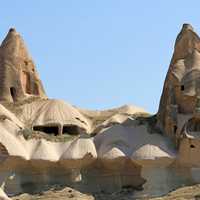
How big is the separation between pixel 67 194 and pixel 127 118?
1002cm

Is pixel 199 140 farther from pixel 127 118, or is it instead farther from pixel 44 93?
pixel 44 93

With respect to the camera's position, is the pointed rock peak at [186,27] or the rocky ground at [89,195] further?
the pointed rock peak at [186,27]

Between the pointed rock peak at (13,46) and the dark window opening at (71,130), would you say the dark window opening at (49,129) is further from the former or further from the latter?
Result: the pointed rock peak at (13,46)

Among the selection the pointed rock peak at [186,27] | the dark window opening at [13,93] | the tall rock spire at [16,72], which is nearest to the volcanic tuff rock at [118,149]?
the pointed rock peak at [186,27]

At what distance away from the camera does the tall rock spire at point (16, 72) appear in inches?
2477

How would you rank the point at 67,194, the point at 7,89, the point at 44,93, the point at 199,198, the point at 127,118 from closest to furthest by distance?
the point at 199,198 → the point at 67,194 → the point at 127,118 → the point at 7,89 → the point at 44,93

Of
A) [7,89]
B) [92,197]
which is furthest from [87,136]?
[7,89]

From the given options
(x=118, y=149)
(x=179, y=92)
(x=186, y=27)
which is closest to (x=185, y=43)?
(x=186, y=27)

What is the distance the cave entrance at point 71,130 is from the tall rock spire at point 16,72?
5.84 m

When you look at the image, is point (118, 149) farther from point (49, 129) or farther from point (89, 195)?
point (49, 129)

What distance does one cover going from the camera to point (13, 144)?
51.4m

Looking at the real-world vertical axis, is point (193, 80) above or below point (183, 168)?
above

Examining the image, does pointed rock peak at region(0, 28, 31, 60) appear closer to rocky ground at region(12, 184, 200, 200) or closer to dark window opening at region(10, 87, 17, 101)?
dark window opening at region(10, 87, 17, 101)

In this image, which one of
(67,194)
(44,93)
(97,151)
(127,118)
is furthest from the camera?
(44,93)
